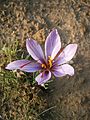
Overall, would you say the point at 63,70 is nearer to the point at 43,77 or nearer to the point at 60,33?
the point at 43,77

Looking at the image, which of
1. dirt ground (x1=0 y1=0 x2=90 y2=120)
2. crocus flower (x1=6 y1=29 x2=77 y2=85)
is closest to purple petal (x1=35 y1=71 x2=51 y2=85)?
crocus flower (x1=6 y1=29 x2=77 y2=85)

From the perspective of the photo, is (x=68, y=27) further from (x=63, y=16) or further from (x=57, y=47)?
(x=57, y=47)

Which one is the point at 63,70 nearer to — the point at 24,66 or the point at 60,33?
the point at 24,66

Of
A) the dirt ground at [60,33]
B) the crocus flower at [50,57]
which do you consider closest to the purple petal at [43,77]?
the crocus flower at [50,57]

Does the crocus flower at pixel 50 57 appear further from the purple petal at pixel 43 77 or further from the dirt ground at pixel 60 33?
the dirt ground at pixel 60 33

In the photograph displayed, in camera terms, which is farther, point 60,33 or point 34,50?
point 60,33

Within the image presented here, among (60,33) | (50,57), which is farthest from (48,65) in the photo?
(60,33)
